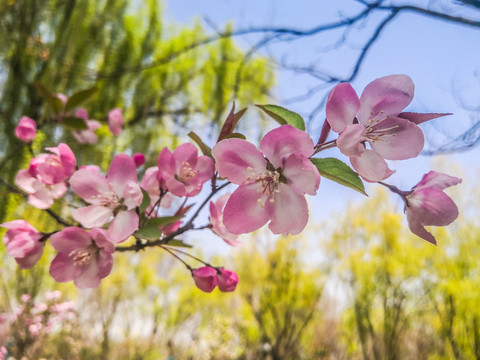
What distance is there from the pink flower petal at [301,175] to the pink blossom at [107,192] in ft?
0.49

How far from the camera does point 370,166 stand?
258 millimetres

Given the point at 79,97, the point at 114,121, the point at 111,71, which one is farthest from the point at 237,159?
the point at 111,71

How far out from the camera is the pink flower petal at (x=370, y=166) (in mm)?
254

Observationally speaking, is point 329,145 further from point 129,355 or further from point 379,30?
point 129,355

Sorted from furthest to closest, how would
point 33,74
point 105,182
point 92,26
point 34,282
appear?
point 34,282
point 92,26
point 33,74
point 105,182

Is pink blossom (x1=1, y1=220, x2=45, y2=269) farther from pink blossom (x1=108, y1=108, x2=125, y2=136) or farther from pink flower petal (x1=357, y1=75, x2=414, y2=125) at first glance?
pink blossom (x1=108, y1=108, x2=125, y2=136)

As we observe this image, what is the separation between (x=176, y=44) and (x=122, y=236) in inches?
101

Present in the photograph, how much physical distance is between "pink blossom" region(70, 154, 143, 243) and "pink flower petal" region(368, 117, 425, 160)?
0.21 m

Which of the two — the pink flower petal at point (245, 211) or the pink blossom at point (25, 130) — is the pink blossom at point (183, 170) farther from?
the pink blossom at point (25, 130)

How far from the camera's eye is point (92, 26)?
2178 mm

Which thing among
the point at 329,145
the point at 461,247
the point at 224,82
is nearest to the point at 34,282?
the point at 224,82

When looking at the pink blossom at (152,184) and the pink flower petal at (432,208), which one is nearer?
the pink flower petal at (432,208)

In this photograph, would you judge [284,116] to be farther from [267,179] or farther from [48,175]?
[48,175]

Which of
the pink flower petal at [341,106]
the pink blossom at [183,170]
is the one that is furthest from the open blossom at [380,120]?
the pink blossom at [183,170]
